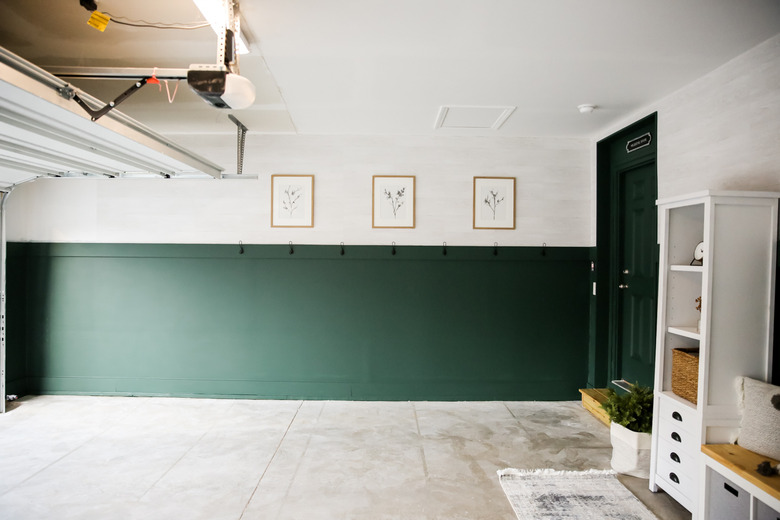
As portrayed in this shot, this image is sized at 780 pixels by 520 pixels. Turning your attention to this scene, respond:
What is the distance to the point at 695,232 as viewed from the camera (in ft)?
9.18

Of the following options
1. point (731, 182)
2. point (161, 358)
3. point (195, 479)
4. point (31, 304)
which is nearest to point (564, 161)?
point (731, 182)

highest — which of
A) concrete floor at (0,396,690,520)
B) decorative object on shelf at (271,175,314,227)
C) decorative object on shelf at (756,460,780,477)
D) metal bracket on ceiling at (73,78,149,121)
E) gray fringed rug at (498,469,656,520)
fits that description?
metal bracket on ceiling at (73,78,149,121)

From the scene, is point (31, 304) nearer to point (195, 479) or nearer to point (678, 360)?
point (195, 479)

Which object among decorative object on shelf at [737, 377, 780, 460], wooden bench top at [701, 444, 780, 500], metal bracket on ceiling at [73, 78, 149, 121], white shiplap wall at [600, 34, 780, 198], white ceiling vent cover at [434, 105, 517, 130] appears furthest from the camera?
white ceiling vent cover at [434, 105, 517, 130]

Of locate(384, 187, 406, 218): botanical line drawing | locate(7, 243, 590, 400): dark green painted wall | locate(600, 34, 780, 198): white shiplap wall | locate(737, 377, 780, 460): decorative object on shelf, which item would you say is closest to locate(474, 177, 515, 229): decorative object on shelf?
locate(7, 243, 590, 400): dark green painted wall

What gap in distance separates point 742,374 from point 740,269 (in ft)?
1.95

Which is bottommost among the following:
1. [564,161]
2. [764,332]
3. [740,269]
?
[764,332]

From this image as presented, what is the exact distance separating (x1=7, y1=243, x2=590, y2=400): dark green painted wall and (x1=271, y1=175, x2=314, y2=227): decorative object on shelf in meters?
0.34

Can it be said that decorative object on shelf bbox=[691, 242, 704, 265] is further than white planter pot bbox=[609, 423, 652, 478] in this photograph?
No

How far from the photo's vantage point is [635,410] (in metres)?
3.06

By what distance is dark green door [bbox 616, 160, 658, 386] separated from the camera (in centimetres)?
388

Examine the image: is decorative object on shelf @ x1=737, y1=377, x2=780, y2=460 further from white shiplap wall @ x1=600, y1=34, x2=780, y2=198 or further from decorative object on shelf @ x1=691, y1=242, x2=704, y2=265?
white shiplap wall @ x1=600, y1=34, x2=780, y2=198

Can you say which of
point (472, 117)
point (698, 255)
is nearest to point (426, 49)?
point (472, 117)

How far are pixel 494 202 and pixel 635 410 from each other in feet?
8.01
